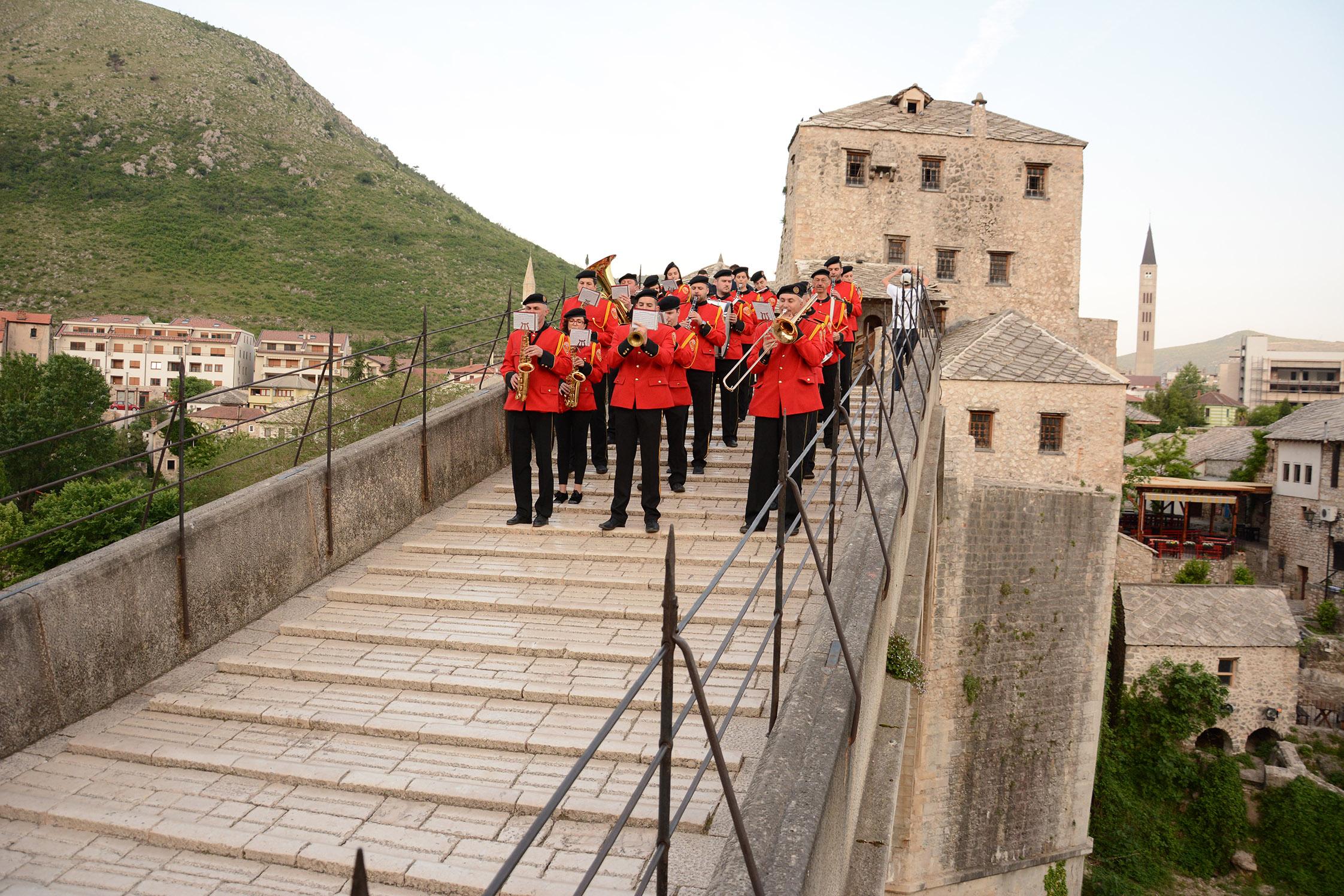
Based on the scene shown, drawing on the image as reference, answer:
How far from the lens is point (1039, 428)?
2253 cm

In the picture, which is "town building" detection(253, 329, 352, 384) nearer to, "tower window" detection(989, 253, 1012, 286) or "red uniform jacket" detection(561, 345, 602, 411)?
"tower window" detection(989, 253, 1012, 286)

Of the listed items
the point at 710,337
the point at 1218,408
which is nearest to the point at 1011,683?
the point at 710,337

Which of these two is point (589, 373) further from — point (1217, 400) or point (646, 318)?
point (1217, 400)

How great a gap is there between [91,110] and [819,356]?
82117mm

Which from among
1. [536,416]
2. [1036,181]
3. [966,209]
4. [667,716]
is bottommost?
[667,716]

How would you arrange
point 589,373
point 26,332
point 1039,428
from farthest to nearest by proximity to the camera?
1. point 26,332
2. point 1039,428
3. point 589,373

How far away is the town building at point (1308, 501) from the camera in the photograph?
128 feet

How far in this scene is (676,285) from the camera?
1181 cm

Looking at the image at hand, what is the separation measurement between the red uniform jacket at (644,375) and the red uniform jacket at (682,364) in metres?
0.31

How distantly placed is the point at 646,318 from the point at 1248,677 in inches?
1179

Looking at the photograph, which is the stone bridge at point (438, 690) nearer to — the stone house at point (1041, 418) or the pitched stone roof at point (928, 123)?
the stone house at point (1041, 418)

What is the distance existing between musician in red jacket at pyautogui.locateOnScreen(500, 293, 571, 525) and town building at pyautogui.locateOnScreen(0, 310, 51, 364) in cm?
5589

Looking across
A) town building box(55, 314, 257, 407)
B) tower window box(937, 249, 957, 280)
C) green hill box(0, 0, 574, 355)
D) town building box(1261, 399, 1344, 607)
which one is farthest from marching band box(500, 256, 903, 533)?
town building box(55, 314, 257, 407)

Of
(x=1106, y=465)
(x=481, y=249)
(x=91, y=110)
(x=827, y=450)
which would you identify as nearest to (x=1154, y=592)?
(x=1106, y=465)
